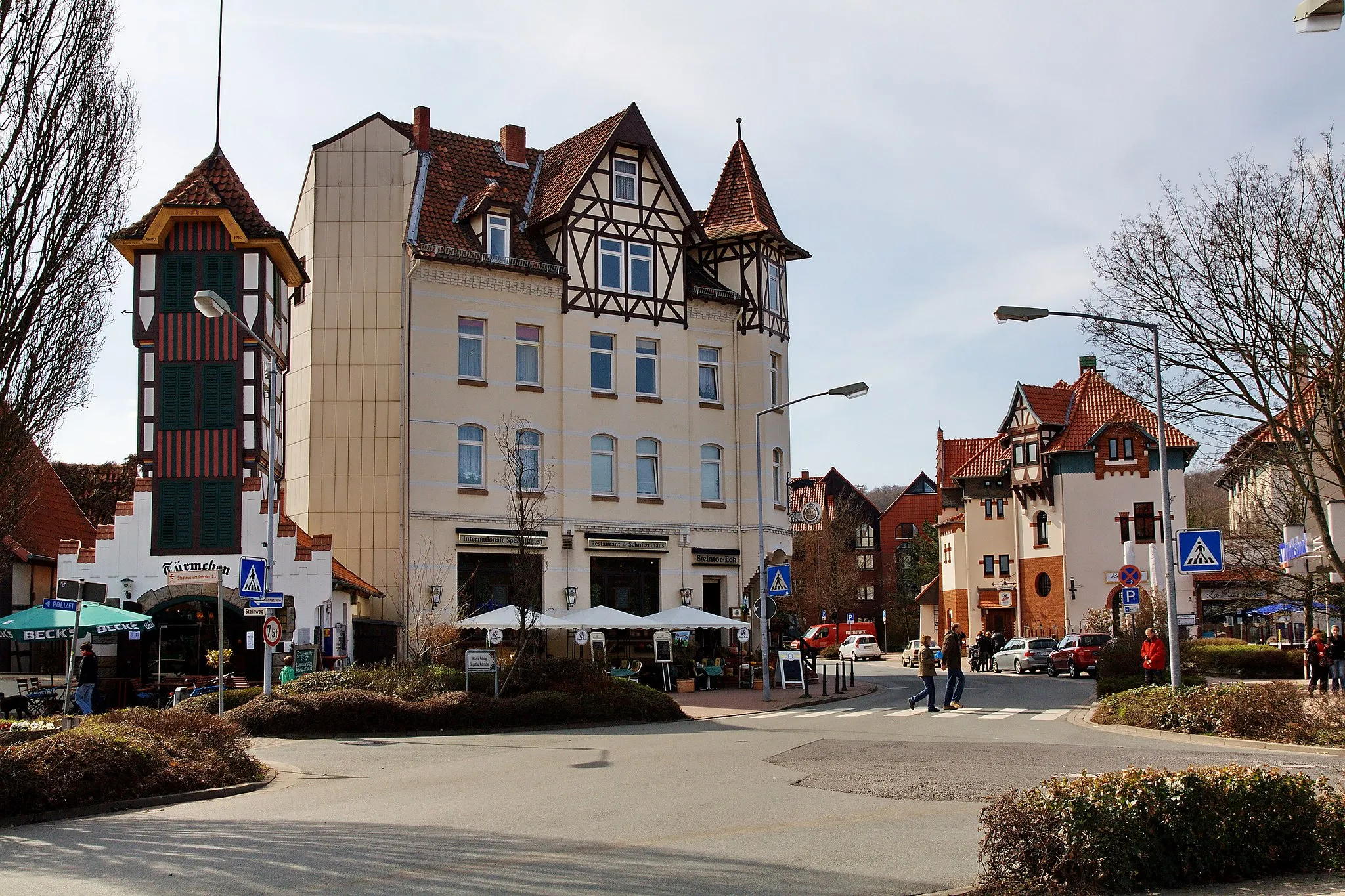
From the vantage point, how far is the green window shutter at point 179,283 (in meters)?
33.0

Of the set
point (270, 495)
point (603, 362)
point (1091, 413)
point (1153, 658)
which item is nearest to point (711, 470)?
point (603, 362)

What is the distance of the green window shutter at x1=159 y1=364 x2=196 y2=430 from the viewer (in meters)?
32.5

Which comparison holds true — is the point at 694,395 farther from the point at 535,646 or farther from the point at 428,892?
the point at 428,892

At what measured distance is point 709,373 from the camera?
43.0m

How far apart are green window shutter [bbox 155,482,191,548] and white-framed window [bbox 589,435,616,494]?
1249 cm

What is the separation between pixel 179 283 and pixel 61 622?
11113 millimetres

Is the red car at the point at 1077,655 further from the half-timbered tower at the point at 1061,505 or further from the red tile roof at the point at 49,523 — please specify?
the red tile roof at the point at 49,523

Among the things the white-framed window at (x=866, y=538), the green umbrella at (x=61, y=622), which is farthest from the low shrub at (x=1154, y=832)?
the white-framed window at (x=866, y=538)

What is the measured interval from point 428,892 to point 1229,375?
18.9 m

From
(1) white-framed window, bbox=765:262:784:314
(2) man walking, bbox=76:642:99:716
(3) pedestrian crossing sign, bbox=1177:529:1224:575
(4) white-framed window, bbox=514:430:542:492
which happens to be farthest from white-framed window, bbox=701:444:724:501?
(3) pedestrian crossing sign, bbox=1177:529:1224:575

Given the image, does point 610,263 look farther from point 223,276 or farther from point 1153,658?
point 1153,658

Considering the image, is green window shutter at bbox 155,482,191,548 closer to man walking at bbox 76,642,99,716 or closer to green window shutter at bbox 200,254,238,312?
green window shutter at bbox 200,254,238,312

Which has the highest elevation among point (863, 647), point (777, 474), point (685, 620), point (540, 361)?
point (540, 361)

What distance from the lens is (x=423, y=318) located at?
3759 centimetres
